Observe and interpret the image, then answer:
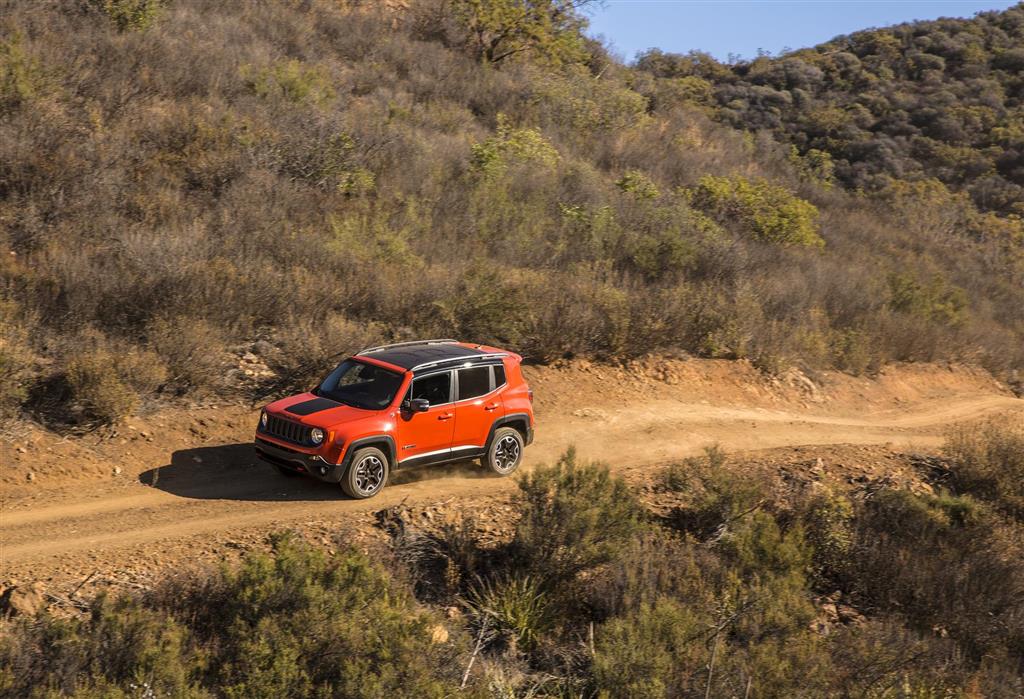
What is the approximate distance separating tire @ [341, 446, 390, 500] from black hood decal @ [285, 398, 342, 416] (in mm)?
744

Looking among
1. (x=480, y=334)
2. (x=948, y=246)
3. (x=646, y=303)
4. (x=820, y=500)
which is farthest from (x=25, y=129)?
(x=948, y=246)

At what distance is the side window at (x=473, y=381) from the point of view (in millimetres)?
12016

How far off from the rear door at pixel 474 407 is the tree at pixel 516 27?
66.5 feet

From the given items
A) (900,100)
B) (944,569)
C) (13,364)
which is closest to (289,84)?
(13,364)

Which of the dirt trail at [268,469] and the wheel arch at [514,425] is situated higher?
the wheel arch at [514,425]

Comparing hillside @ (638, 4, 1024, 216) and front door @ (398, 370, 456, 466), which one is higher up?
hillside @ (638, 4, 1024, 216)

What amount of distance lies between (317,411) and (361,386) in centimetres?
74

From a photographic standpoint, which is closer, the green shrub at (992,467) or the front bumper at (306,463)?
the front bumper at (306,463)

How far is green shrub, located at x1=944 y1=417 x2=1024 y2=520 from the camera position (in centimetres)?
1362

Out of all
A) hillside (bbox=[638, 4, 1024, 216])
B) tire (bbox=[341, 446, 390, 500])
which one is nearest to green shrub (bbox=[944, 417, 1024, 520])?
tire (bbox=[341, 446, 390, 500])

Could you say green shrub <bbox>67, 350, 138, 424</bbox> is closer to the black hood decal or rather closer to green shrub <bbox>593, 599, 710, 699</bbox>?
the black hood decal

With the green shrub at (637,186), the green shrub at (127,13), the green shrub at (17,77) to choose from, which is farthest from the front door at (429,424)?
the green shrub at (127,13)

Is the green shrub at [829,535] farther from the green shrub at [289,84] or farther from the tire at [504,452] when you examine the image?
the green shrub at [289,84]

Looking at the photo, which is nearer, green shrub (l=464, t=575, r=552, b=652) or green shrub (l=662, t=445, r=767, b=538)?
Result: green shrub (l=464, t=575, r=552, b=652)
